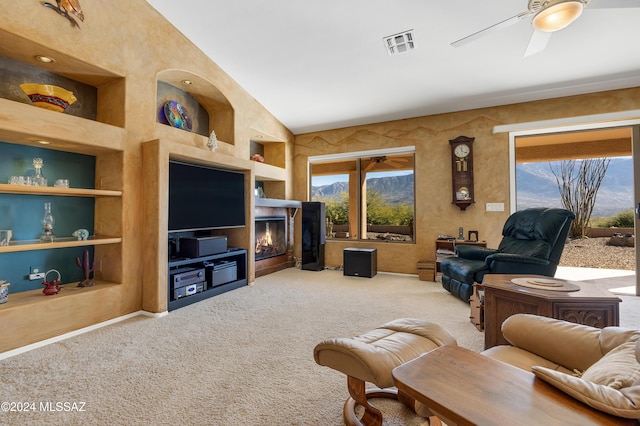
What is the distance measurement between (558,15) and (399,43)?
1.57m

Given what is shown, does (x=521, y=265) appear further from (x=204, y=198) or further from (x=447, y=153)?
(x=204, y=198)

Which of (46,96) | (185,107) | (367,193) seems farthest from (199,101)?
(367,193)

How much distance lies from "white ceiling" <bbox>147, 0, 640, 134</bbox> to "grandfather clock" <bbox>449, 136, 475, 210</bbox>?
59cm

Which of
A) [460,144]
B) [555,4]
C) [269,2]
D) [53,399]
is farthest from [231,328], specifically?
[460,144]

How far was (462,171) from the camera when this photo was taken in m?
4.59

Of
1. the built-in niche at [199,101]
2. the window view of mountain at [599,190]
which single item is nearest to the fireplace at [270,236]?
the built-in niche at [199,101]

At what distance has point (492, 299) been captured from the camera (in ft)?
6.84

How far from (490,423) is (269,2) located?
3.59m

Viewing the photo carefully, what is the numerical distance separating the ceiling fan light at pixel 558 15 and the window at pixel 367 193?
299 centimetres

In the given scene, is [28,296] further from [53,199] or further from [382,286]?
[382,286]

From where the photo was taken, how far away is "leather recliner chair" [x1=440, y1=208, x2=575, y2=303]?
2846 mm

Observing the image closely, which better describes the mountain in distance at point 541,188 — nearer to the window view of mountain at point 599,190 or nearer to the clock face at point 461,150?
the window view of mountain at point 599,190

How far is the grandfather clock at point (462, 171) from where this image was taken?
4.54 meters

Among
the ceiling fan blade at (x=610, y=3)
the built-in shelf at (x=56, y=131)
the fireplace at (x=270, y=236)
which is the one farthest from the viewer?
the fireplace at (x=270, y=236)
